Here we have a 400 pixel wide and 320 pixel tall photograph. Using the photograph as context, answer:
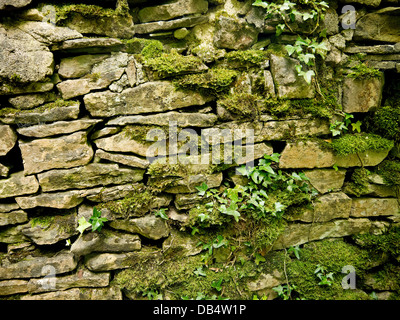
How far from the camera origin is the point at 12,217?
9.48 ft

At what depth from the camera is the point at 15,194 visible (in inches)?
111

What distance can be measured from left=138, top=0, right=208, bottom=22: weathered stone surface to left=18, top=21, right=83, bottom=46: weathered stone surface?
897mm

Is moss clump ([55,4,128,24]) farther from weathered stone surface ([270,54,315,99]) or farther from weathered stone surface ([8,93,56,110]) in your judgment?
weathered stone surface ([270,54,315,99])

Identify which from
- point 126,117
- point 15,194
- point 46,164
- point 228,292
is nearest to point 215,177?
point 126,117

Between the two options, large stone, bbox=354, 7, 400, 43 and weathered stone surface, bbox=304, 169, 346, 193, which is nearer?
large stone, bbox=354, 7, 400, 43

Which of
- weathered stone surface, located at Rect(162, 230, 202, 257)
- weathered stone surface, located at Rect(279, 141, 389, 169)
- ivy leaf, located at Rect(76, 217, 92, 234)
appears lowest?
weathered stone surface, located at Rect(162, 230, 202, 257)

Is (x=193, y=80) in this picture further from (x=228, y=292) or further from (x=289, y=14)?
(x=228, y=292)

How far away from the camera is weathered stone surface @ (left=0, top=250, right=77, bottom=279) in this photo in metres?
2.90

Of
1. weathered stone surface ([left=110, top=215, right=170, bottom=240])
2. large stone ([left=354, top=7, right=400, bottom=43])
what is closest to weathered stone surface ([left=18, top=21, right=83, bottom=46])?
weathered stone surface ([left=110, top=215, right=170, bottom=240])

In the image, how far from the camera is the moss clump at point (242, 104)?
3025 mm

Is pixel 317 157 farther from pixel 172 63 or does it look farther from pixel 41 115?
pixel 41 115

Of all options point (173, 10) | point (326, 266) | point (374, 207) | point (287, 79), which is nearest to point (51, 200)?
point (173, 10)
